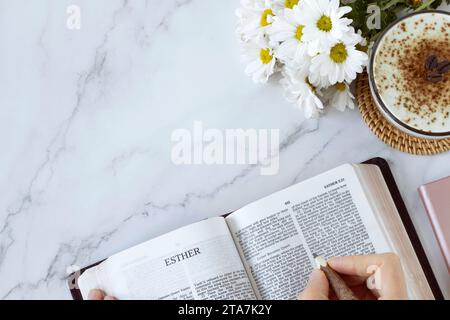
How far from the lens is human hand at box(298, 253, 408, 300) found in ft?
2.33

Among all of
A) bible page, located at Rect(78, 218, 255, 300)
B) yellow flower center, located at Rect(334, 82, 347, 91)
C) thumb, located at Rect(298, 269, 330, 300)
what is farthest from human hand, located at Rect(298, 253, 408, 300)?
yellow flower center, located at Rect(334, 82, 347, 91)

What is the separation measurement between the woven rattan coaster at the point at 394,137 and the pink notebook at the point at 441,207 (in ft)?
0.16

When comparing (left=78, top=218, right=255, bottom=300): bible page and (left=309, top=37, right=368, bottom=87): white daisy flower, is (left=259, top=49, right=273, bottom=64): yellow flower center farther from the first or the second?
(left=78, top=218, right=255, bottom=300): bible page

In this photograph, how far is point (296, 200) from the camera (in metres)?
0.84

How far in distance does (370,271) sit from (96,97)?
44 centimetres

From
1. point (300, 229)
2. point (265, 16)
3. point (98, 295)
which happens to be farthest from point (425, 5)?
point (98, 295)

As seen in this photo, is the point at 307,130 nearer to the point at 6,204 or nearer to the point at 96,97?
the point at 96,97

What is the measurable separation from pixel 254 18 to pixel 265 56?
5cm

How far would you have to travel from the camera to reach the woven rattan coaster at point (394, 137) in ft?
2.84

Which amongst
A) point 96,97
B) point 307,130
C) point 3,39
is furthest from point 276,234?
point 3,39

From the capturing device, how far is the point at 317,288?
28.3 inches

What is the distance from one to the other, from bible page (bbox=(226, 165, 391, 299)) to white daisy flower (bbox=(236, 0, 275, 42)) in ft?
0.67

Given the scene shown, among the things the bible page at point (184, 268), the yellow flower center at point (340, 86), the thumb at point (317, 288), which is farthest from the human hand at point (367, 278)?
the yellow flower center at point (340, 86)

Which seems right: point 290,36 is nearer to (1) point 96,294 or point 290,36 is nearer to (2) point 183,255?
(2) point 183,255
